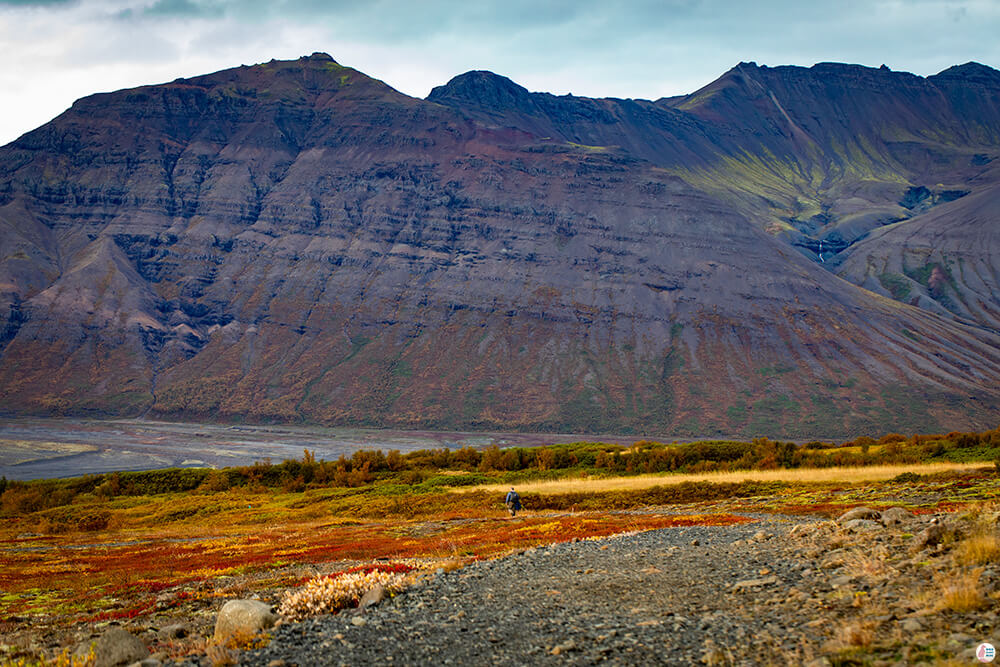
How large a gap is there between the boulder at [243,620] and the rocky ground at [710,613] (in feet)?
0.65

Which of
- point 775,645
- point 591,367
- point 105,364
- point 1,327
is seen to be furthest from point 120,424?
point 775,645

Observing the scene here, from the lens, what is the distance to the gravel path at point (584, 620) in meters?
10.3

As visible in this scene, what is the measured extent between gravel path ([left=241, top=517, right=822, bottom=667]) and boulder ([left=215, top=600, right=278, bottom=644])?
16.8 inches

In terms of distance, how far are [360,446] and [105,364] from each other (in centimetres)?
8127

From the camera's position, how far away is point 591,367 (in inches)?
6949

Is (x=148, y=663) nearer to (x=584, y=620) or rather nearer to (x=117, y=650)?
(x=117, y=650)

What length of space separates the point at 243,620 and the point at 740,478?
36.1m

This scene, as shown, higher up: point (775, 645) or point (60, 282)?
point (60, 282)

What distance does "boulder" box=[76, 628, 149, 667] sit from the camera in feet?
37.1

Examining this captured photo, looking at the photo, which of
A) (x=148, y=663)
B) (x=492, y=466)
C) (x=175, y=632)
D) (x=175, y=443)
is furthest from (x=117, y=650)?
(x=175, y=443)

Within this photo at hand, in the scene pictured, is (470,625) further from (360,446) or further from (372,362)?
(372,362)

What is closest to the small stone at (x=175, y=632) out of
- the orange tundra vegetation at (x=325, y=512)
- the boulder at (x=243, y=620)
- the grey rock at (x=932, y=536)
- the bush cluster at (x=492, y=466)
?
the boulder at (x=243, y=620)

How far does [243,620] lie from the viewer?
12.3 m

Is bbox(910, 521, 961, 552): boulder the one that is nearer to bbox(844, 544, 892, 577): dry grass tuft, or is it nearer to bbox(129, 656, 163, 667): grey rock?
bbox(844, 544, 892, 577): dry grass tuft
